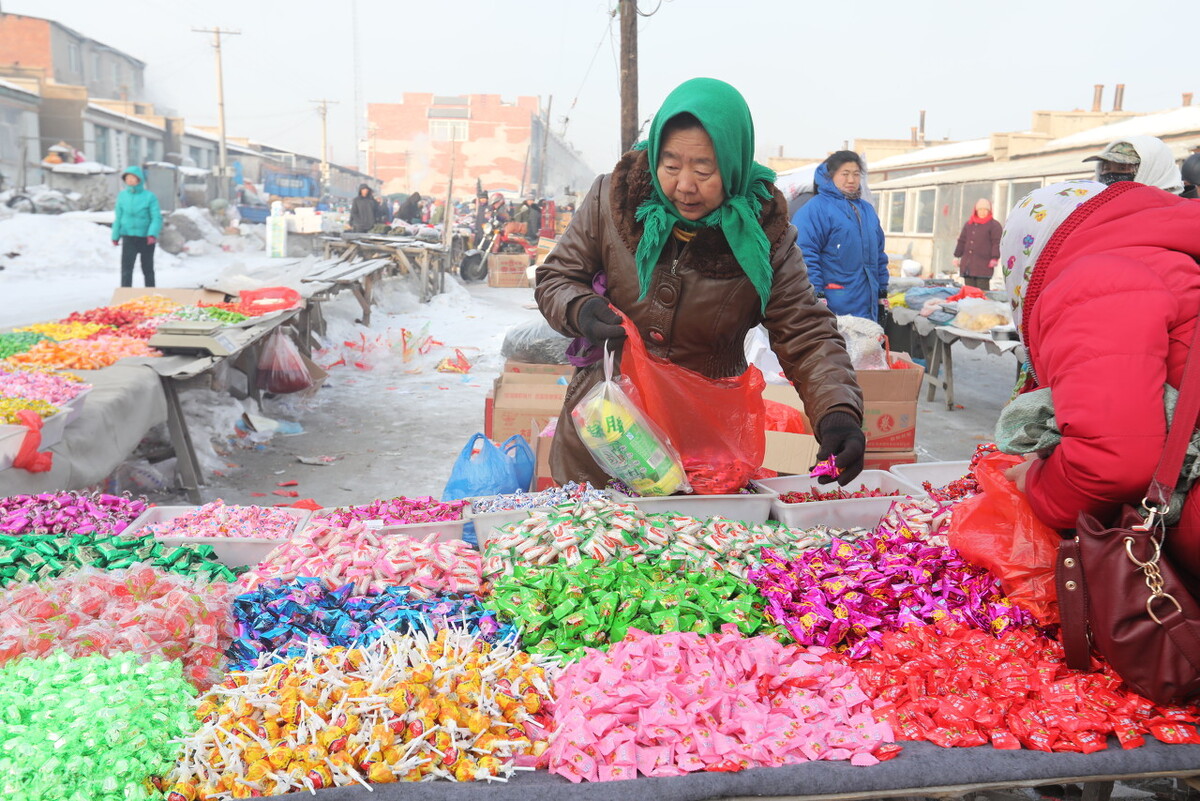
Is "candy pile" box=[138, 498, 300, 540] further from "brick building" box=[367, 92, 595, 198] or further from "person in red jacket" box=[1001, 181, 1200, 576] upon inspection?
"brick building" box=[367, 92, 595, 198]

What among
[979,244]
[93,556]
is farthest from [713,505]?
[979,244]

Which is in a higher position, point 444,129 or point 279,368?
point 444,129

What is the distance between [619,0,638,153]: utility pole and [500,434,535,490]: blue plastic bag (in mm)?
7535

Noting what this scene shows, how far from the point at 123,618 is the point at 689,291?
164 cm

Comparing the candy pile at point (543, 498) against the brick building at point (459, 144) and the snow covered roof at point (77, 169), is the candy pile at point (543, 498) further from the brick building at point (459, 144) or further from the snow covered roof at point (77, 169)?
the brick building at point (459, 144)

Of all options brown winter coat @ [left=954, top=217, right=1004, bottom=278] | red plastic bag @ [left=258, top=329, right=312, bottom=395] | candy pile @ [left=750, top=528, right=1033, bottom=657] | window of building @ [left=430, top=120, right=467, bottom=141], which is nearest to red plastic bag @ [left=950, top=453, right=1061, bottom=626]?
candy pile @ [left=750, top=528, right=1033, bottom=657]

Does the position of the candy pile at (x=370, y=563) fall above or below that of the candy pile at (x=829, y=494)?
above

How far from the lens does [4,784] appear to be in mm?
1383

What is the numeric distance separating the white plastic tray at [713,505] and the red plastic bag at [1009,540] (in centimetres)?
71

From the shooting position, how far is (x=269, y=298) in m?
7.65

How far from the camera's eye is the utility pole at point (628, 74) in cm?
1042

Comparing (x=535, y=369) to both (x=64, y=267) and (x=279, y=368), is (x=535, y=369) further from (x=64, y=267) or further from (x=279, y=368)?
(x=64, y=267)

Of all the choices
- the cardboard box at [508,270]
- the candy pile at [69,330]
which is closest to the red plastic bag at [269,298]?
the candy pile at [69,330]

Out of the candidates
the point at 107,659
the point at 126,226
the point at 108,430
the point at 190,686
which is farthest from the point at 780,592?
the point at 126,226
